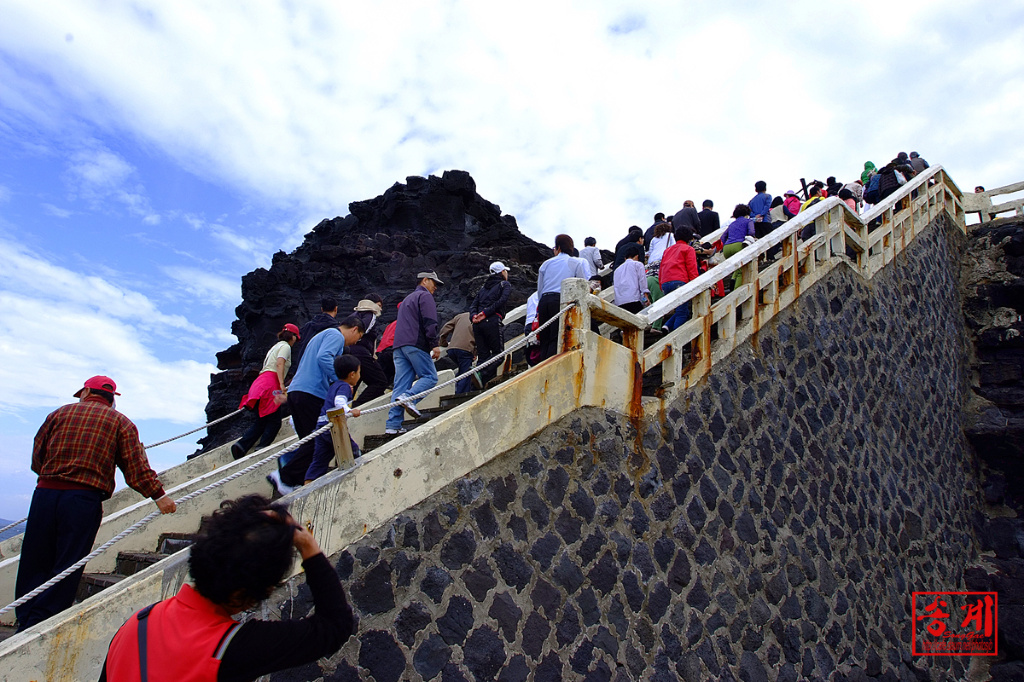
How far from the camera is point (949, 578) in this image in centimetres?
764

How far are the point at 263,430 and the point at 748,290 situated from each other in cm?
483

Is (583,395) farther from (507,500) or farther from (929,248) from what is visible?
(929,248)

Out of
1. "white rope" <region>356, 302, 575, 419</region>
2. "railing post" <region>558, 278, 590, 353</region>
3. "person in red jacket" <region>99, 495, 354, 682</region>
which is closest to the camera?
"person in red jacket" <region>99, 495, 354, 682</region>

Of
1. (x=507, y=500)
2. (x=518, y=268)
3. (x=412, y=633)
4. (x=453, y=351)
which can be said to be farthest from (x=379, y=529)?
(x=518, y=268)

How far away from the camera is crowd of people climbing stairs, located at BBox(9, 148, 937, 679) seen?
1764mm

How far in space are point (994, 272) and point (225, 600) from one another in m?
13.2

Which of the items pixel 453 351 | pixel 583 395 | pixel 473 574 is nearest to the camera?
pixel 473 574

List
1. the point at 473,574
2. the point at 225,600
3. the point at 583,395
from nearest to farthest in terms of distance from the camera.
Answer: the point at 225,600 < the point at 473,574 < the point at 583,395

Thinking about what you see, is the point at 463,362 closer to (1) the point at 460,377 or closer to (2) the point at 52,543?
(1) the point at 460,377

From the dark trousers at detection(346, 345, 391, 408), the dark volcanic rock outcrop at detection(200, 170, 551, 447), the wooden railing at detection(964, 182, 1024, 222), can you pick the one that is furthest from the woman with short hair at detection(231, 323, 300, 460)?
the wooden railing at detection(964, 182, 1024, 222)

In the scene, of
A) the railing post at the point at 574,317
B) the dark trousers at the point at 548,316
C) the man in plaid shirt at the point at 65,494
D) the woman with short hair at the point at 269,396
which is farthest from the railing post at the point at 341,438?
the woman with short hair at the point at 269,396

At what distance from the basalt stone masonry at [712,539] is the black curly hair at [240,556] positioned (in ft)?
4.54

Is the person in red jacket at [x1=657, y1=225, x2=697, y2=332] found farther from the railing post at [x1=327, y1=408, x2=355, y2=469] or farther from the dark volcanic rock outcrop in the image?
the dark volcanic rock outcrop

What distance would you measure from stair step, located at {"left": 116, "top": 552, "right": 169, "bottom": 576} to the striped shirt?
3.50 ft
